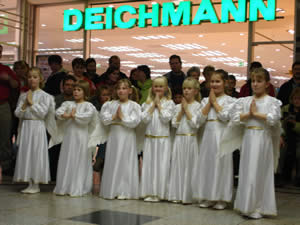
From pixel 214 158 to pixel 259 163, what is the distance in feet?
2.24

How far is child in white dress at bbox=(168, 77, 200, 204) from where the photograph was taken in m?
6.59

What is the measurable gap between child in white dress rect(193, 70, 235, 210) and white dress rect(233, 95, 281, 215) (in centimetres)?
40

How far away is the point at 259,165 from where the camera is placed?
576 cm

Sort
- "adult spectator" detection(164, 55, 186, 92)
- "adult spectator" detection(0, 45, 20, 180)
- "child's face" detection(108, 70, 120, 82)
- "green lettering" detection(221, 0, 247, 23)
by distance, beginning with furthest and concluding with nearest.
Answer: "green lettering" detection(221, 0, 247, 23) < "adult spectator" detection(164, 55, 186, 92) < "child's face" detection(108, 70, 120, 82) < "adult spectator" detection(0, 45, 20, 180)

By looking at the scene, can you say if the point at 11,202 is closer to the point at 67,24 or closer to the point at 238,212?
the point at 238,212

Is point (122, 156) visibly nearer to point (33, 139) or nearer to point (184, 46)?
point (33, 139)

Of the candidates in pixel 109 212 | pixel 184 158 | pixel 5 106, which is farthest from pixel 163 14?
pixel 109 212

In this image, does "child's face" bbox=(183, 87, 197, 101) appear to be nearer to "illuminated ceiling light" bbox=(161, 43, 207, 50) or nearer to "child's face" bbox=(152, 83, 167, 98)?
"child's face" bbox=(152, 83, 167, 98)

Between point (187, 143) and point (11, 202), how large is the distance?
2.42m

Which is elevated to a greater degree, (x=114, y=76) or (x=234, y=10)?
(x=234, y=10)

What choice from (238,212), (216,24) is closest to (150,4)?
(216,24)

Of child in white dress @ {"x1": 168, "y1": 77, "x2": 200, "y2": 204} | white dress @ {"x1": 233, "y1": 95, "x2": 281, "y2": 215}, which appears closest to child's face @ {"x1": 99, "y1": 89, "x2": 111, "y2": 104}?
child in white dress @ {"x1": 168, "y1": 77, "x2": 200, "y2": 204}

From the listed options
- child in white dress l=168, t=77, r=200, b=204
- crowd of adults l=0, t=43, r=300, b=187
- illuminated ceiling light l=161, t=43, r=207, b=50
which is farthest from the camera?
illuminated ceiling light l=161, t=43, r=207, b=50

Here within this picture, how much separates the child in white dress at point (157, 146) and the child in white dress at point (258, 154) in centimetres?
123
